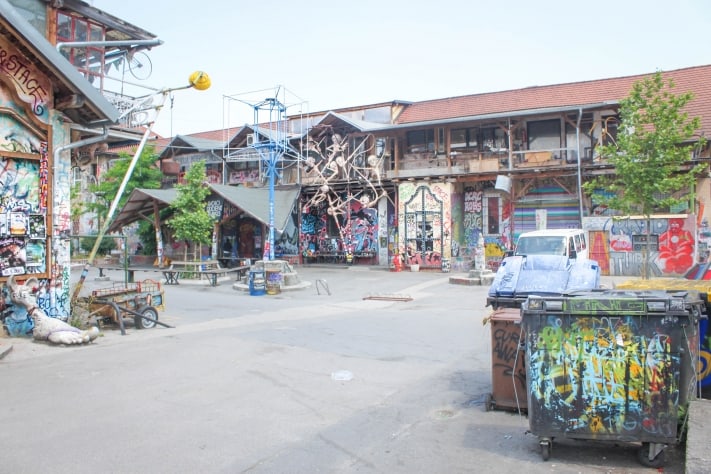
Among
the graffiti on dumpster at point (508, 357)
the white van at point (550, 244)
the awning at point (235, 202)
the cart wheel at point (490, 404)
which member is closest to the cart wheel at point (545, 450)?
the graffiti on dumpster at point (508, 357)

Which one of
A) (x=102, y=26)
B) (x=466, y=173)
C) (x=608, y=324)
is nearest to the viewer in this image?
(x=608, y=324)

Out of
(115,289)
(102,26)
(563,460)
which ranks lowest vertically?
(563,460)

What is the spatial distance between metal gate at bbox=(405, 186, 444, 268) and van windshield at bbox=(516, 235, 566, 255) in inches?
476

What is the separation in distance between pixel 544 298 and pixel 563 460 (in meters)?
1.55

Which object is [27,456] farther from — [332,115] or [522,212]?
[332,115]

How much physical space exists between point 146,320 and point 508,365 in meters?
10.1

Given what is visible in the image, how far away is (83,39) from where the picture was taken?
51.9ft

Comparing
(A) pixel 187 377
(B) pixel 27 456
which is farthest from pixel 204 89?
(B) pixel 27 456

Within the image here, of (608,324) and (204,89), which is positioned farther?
(204,89)

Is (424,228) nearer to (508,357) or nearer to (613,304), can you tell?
(508,357)

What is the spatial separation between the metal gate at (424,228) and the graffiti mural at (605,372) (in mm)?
24838

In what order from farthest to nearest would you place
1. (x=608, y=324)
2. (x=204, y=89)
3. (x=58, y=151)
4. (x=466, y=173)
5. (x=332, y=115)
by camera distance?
(x=332, y=115) < (x=466, y=173) < (x=204, y=89) < (x=58, y=151) < (x=608, y=324)

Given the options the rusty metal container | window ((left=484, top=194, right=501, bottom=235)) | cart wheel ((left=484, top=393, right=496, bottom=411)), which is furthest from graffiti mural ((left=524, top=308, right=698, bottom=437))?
window ((left=484, top=194, right=501, bottom=235))

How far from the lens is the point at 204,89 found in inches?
530
